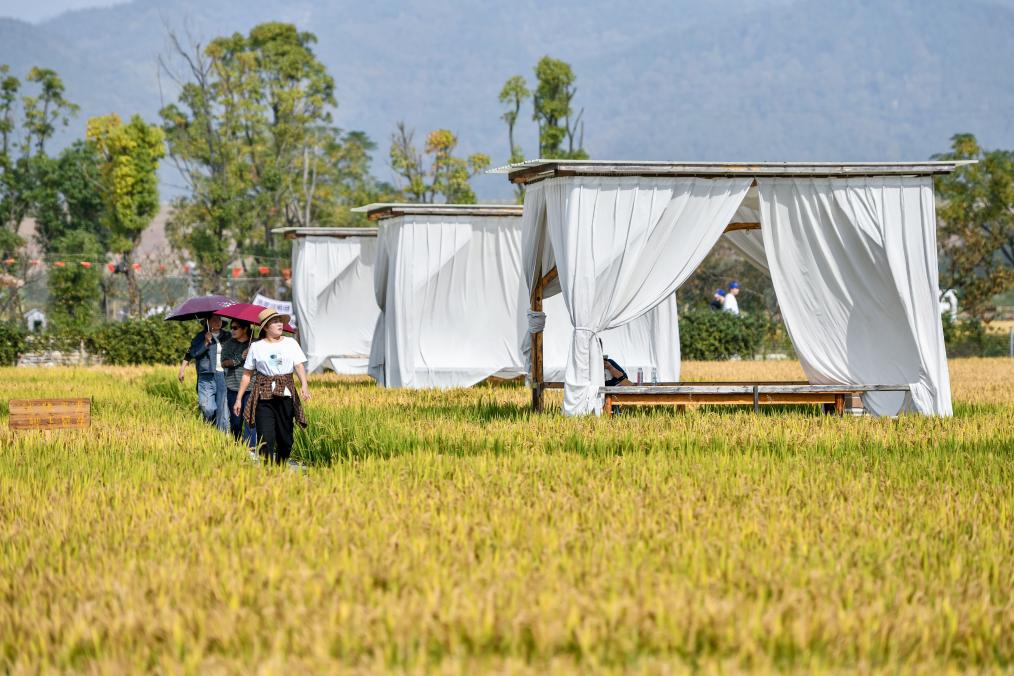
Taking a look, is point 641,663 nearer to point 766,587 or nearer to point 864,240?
point 766,587

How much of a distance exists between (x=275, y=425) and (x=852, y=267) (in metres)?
6.12

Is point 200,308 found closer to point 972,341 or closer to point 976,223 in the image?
point 972,341

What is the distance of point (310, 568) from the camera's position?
567 cm

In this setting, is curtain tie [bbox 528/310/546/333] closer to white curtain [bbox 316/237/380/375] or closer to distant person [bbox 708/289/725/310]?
white curtain [bbox 316/237/380/375]

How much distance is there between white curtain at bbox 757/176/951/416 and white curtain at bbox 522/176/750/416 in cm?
63

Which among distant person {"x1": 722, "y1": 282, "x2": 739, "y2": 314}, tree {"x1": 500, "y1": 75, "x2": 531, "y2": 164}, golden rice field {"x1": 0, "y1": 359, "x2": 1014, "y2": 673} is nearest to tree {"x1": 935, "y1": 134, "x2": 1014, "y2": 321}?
distant person {"x1": 722, "y1": 282, "x2": 739, "y2": 314}

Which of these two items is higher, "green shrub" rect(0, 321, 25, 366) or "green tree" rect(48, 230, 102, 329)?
"green tree" rect(48, 230, 102, 329)

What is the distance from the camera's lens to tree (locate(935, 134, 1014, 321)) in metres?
32.3

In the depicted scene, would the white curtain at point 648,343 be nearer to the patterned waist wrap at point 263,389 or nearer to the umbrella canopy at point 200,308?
the umbrella canopy at point 200,308

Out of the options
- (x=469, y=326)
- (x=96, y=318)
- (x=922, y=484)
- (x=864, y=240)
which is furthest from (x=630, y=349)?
(x=96, y=318)

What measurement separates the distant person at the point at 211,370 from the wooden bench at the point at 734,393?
144 inches

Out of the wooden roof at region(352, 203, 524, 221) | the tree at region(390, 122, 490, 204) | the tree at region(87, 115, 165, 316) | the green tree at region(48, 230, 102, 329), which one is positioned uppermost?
the tree at region(390, 122, 490, 204)

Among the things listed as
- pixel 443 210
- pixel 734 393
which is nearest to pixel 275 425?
pixel 734 393

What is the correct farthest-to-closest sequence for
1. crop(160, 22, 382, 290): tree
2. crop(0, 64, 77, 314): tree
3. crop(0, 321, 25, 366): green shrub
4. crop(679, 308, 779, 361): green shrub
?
crop(0, 64, 77, 314): tree → crop(160, 22, 382, 290): tree → crop(679, 308, 779, 361): green shrub → crop(0, 321, 25, 366): green shrub
